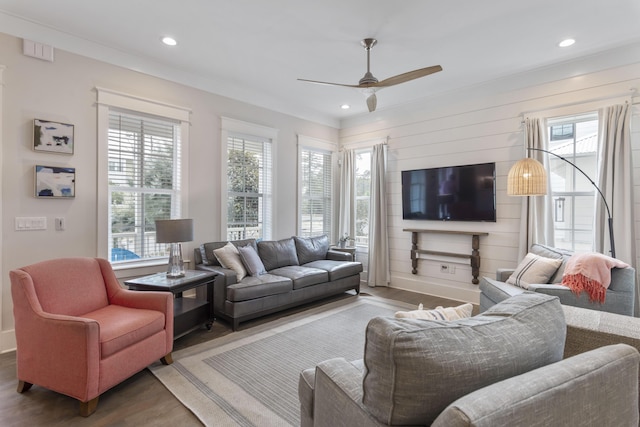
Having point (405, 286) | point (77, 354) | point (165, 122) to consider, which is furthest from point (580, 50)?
point (77, 354)

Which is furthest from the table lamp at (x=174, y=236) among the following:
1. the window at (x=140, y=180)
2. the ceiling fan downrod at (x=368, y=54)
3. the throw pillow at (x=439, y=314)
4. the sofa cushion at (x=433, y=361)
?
the sofa cushion at (x=433, y=361)

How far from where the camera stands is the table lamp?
325cm

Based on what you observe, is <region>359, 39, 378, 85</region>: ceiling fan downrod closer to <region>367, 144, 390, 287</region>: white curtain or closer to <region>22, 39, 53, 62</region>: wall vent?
<region>367, 144, 390, 287</region>: white curtain

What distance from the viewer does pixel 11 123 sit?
2.93 metres

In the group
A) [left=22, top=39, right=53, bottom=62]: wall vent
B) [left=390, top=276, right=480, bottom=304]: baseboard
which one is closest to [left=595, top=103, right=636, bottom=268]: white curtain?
[left=390, top=276, right=480, bottom=304]: baseboard

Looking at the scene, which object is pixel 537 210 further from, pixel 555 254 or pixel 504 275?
pixel 504 275

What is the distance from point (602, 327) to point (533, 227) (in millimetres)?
2710

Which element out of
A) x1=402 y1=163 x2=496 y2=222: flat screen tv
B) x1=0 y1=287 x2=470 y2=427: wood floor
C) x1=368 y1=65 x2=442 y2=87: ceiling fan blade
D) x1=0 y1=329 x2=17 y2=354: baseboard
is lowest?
x1=0 y1=287 x2=470 y2=427: wood floor

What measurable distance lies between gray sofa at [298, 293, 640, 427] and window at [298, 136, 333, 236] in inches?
181

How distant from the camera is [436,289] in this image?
16.2ft

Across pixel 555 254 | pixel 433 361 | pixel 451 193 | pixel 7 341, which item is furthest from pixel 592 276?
pixel 7 341

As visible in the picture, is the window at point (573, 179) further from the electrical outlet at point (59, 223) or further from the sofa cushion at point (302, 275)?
the electrical outlet at point (59, 223)

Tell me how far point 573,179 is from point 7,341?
6165 millimetres

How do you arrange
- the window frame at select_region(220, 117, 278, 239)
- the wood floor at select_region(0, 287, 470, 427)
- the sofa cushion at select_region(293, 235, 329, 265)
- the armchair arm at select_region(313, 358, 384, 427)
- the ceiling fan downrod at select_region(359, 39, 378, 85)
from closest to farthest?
the armchair arm at select_region(313, 358, 384, 427), the wood floor at select_region(0, 287, 470, 427), the ceiling fan downrod at select_region(359, 39, 378, 85), the window frame at select_region(220, 117, 278, 239), the sofa cushion at select_region(293, 235, 329, 265)
